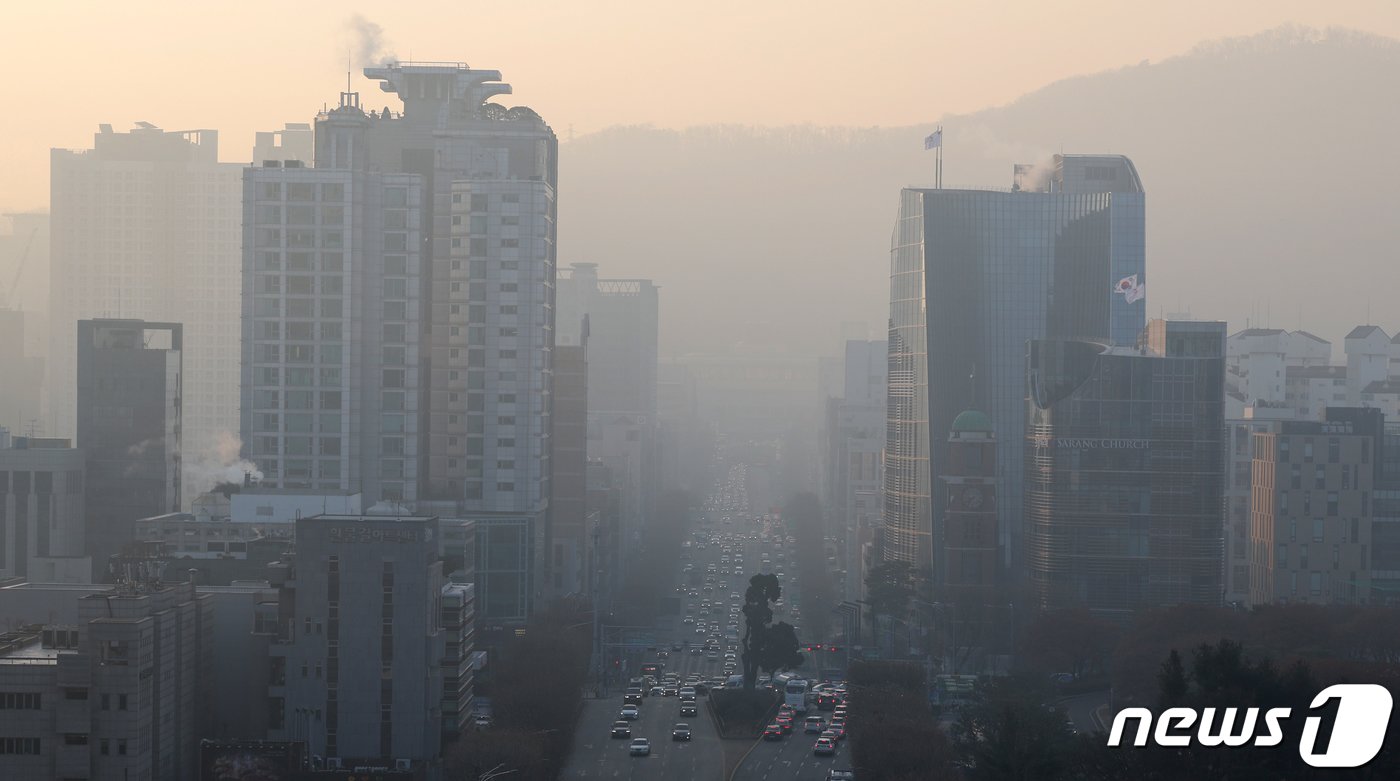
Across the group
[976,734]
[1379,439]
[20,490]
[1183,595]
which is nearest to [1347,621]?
[1183,595]

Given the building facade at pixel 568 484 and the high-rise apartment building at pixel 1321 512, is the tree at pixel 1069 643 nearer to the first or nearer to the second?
the high-rise apartment building at pixel 1321 512

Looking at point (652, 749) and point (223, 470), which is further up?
point (223, 470)

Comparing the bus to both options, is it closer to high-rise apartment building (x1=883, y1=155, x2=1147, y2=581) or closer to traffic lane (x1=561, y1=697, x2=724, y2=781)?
traffic lane (x1=561, y1=697, x2=724, y2=781)

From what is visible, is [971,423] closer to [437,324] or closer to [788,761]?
[437,324]

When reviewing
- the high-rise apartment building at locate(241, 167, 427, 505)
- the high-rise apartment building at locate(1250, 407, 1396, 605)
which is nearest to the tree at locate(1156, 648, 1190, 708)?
the high-rise apartment building at locate(241, 167, 427, 505)

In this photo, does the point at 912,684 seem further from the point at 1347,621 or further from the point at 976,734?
the point at 1347,621

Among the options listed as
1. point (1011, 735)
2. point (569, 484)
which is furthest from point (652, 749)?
point (569, 484)
